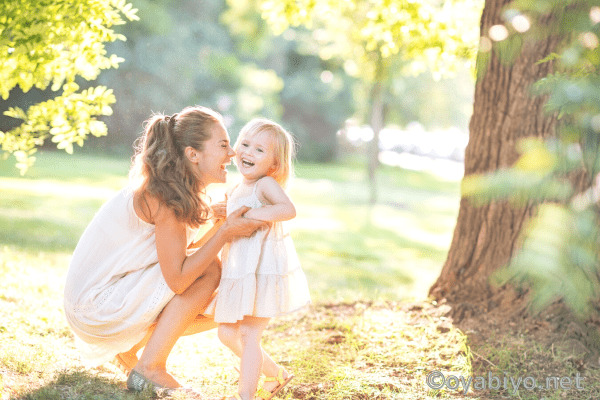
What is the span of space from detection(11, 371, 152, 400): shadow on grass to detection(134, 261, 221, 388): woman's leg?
0.38ft

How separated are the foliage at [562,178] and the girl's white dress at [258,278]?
6.56 ft

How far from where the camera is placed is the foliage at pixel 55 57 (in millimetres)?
3053

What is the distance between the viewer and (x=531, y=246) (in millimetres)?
756

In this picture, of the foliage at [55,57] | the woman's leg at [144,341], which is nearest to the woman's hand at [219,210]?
the woman's leg at [144,341]

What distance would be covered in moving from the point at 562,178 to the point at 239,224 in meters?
2.09

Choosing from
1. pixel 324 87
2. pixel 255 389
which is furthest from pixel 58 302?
pixel 324 87

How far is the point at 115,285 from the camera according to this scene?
2.91 m

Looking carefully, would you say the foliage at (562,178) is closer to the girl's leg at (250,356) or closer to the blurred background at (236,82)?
the girl's leg at (250,356)

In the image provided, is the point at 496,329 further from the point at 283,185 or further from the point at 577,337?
the point at 283,185

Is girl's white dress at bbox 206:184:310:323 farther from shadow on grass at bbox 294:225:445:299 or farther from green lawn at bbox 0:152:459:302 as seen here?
shadow on grass at bbox 294:225:445:299

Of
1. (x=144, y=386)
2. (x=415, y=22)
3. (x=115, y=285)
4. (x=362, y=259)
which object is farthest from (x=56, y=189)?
(x=144, y=386)

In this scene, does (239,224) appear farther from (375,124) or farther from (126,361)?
(375,124)

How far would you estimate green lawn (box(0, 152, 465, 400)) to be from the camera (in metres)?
3.03

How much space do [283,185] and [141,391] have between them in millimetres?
1102
